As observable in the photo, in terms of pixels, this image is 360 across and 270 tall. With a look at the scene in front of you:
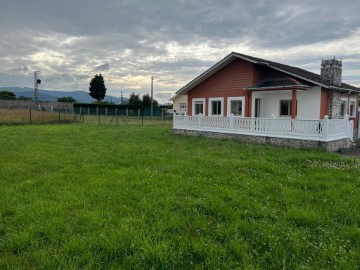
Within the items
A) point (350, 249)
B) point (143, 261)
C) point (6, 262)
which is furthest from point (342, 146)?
point (6, 262)

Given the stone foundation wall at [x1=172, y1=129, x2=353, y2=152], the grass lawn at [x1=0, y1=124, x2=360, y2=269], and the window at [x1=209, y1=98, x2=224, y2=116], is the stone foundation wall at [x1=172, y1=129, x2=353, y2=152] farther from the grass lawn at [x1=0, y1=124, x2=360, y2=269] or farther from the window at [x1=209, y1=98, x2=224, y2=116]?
the grass lawn at [x1=0, y1=124, x2=360, y2=269]

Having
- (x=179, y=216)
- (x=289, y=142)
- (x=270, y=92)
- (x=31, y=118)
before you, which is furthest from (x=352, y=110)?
(x=31, y=118)

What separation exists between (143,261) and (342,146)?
12.7 metres

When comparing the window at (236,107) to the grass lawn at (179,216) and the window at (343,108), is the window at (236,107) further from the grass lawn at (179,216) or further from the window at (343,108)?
the grass lawn at (179,216)

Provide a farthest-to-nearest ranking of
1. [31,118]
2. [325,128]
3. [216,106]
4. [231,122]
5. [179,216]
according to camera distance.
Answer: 1. [31,118]
2. [216,106]
3. [231,122]
4. [325,128]
5. [179,216]

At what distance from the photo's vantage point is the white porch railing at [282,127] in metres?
11.7

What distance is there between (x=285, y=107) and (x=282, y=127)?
154 inches

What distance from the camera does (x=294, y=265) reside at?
308 cm

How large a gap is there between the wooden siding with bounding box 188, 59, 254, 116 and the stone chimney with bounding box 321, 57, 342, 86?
4.27 metres

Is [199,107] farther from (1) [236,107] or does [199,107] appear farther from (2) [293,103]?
(2) [293,103]

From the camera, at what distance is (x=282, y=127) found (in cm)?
1275

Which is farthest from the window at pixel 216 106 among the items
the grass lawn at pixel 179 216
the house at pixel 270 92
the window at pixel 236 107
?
the grass lawn at pixel 179 216

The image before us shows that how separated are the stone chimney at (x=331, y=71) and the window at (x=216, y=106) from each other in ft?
20.8

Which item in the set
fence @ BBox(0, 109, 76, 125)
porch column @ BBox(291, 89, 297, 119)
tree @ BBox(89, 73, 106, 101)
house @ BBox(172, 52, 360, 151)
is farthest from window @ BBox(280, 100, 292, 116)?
tree @ BBox(89, 73, 106, 101)
